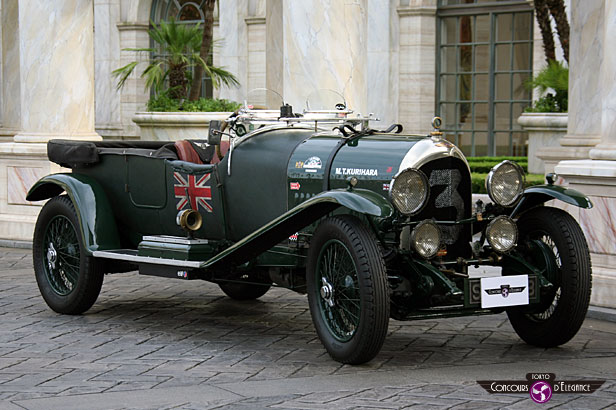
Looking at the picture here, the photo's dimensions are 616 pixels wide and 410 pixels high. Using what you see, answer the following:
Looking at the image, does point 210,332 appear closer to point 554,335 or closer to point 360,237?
point 360,237

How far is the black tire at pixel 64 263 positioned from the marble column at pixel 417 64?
1384cm

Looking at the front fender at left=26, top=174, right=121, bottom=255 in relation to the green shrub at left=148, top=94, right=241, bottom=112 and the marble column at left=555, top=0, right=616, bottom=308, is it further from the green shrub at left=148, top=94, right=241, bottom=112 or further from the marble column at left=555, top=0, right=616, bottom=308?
the green shrub at left=148, top=94, right=241, bottom=112

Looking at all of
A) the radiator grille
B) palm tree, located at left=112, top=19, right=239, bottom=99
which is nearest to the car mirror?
the radiator grille

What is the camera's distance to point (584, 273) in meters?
6.55

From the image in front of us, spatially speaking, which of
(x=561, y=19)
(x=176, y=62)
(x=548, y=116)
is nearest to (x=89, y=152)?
(x=176, y=62)

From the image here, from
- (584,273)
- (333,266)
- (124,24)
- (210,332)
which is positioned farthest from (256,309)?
(124,24)

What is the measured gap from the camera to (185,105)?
1602 centimetres

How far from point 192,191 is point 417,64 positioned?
14.6m

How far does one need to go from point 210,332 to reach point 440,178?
1.95 metres

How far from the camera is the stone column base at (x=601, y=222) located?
812 cm

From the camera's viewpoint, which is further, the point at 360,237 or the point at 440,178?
the point at 440,178

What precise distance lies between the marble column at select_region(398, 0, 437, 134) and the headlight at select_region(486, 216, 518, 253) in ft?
49.5

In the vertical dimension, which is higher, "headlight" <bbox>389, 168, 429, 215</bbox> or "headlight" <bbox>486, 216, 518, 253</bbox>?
"headlight" <bbox>389, 168, 429, 215</bbox>

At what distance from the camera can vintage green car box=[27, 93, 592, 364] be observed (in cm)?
625
